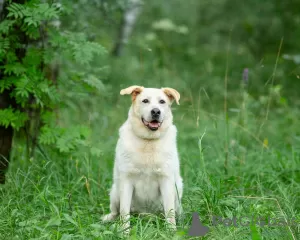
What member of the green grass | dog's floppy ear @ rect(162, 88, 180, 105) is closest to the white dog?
dog's floppy ear @ rect(162, 88, 180, 105)

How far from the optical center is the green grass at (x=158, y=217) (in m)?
3.81

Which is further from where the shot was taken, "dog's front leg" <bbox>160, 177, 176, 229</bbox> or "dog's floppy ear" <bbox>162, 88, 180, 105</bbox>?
"dog's floppy ear" <bbox>162, 88, 180, 105</bbox>

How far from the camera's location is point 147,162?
4.27 m

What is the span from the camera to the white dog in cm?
429

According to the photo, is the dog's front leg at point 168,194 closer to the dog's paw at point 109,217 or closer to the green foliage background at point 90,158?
the green foliage background at point 90,158

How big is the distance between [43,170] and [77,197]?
1.79ft

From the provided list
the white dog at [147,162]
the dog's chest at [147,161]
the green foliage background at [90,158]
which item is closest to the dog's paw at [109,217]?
the white dog at [147,162]

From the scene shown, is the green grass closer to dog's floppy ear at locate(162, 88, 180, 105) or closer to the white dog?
the white dog

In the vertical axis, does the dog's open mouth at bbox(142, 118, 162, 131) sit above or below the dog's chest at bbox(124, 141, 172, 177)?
above

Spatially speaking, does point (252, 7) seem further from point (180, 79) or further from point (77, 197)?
point (77, 197)

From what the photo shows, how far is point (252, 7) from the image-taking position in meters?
11.2

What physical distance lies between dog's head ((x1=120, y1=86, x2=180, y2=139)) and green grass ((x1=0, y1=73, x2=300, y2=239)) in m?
0.41

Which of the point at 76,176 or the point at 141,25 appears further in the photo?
the point at 141,25

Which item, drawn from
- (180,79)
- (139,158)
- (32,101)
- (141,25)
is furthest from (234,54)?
(139,158)
